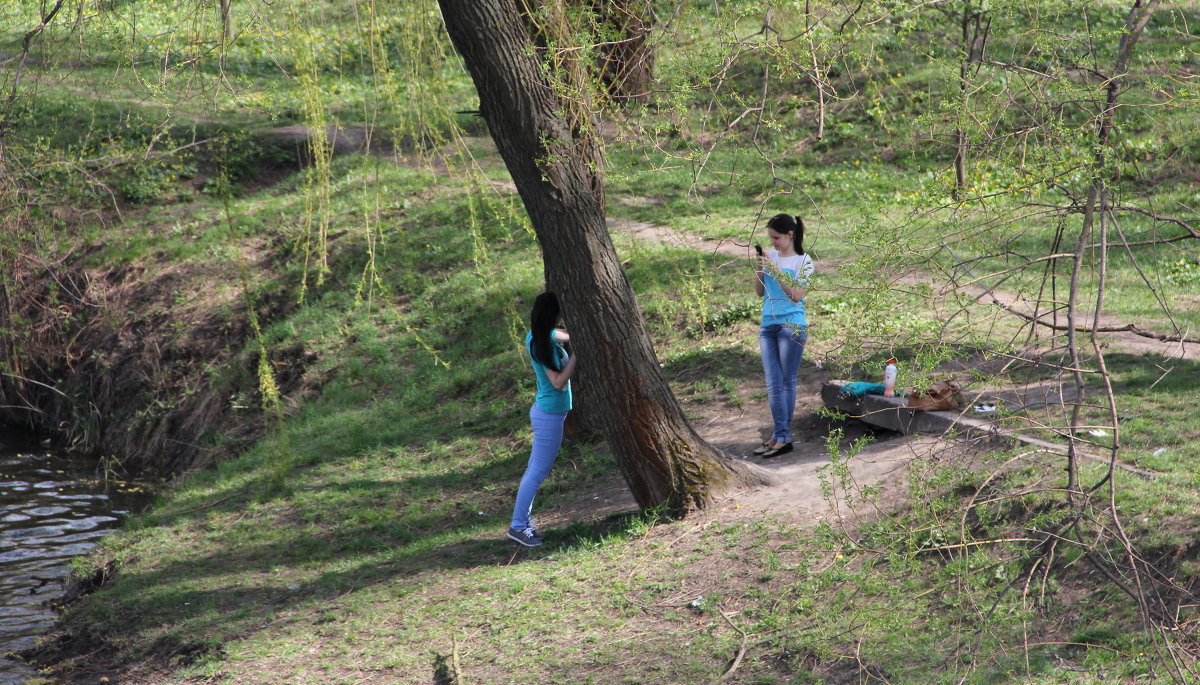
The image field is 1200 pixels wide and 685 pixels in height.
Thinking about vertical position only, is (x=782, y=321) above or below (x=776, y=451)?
above

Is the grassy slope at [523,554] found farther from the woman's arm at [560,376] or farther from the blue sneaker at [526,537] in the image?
the woman's arm at [560,376]

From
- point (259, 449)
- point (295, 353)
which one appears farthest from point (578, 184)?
point (295, 353)

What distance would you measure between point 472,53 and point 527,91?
452 mm

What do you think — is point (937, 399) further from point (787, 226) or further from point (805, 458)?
point (787, 226)

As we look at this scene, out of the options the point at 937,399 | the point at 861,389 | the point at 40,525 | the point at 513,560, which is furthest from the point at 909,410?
the point at 40,525

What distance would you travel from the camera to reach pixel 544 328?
7.02 meters

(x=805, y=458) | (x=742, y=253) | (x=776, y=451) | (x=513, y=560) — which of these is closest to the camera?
(x=513, y=560)

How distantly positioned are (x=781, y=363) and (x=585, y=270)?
170 centimetres

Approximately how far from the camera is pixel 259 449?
37.1 feet

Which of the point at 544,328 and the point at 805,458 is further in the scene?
the point at 805,458

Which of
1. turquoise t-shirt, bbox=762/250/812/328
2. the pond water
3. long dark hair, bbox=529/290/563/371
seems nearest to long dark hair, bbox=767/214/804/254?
turquoise t-shirt, bbox=762/250/812/328

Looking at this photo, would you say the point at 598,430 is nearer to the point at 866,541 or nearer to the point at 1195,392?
the point at 866,541

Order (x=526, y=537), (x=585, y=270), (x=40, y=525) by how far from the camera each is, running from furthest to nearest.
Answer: (x=40, y=525)
(x=526, y=537)
(x=585, y=270)

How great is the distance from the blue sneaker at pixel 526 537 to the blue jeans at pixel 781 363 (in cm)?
202
